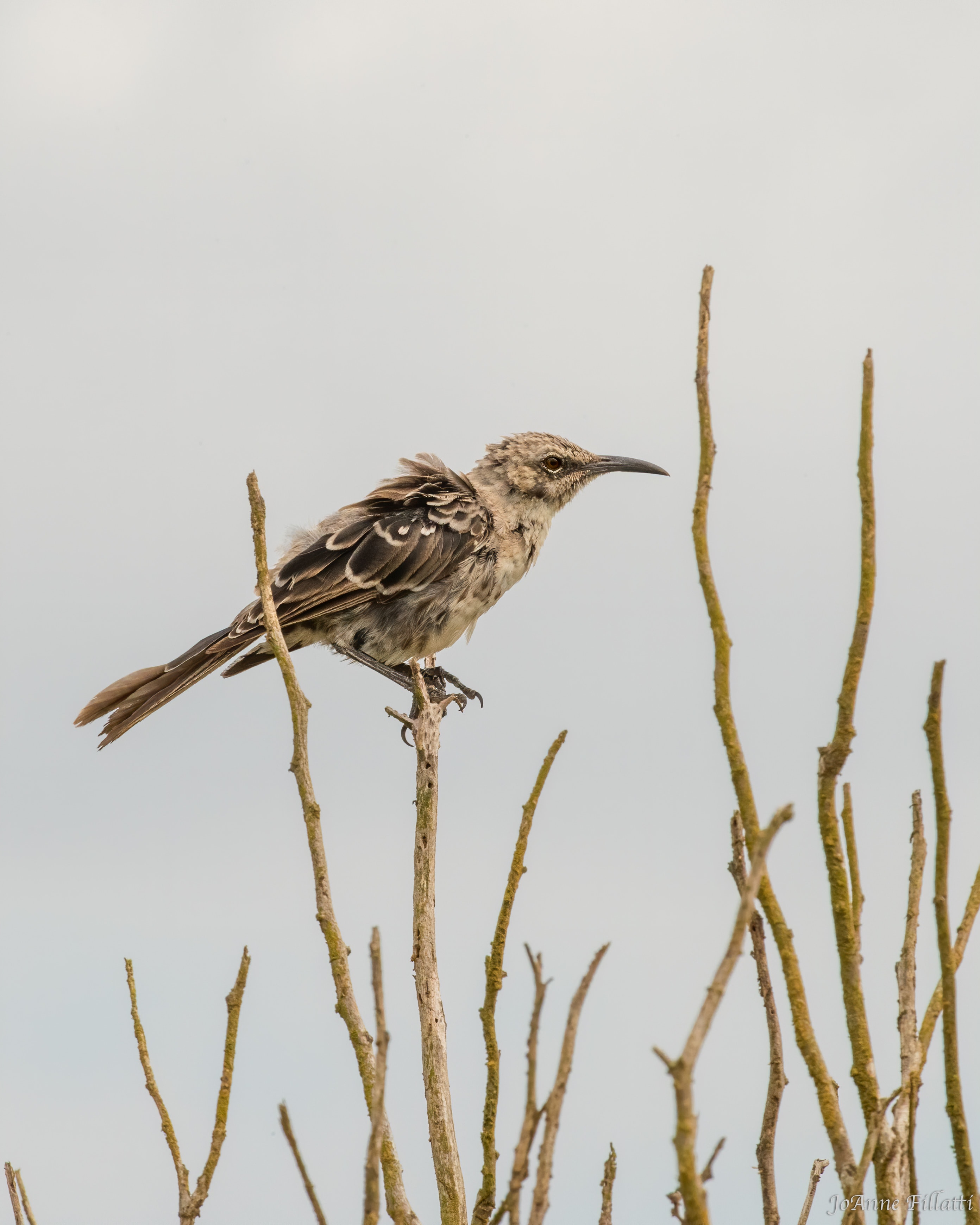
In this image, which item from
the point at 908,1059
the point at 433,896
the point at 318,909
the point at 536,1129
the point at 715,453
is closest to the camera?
the point at 536,1129

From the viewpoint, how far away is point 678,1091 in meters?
1.83

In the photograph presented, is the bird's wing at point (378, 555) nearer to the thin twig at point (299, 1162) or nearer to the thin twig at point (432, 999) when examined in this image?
the thin twig at point (432, 999)

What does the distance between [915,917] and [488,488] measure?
5.81m

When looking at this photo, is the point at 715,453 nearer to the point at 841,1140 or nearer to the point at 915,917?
the point at 915,917

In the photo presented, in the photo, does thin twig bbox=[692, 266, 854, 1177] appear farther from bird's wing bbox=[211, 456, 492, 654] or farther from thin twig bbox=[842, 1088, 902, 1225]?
bird's wing bbox=[211, 456, 492, 654]

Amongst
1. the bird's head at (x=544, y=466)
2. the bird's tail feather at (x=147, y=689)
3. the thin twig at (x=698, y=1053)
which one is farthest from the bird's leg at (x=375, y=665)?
the thin twig at (x=698, y=1053)

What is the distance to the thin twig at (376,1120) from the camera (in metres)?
2.13

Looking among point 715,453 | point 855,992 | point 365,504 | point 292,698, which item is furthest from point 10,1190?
point 365,504

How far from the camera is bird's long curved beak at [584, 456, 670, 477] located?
877cm

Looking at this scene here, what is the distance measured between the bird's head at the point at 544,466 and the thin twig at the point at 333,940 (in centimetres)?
515

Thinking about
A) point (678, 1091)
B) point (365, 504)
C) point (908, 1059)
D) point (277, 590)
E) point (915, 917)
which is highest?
point (365, 504)

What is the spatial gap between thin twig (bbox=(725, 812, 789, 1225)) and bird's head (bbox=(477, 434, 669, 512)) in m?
5.33

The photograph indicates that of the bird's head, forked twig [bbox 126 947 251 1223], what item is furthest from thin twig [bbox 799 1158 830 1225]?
the bird's head

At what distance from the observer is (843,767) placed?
2.63 metres
